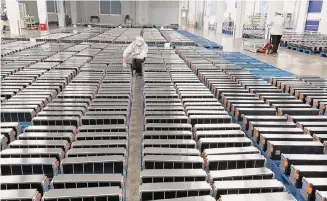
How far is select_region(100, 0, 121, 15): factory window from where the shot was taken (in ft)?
117

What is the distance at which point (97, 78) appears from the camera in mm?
6676

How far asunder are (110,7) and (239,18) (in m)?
18.8

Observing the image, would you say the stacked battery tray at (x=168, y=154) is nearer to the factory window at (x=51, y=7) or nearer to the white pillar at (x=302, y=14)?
the white pillar at (x=302, y=14)

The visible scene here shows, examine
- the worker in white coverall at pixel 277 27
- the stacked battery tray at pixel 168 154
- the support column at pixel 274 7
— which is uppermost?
the support column at pixel 274 7

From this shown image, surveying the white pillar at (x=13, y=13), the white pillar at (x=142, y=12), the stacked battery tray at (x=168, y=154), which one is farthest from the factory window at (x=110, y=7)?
the stacked battery tray at (x=168, y=154)

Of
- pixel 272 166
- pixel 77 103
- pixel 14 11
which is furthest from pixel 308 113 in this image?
pixel 14 11

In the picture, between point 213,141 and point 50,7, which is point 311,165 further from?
point 50,7

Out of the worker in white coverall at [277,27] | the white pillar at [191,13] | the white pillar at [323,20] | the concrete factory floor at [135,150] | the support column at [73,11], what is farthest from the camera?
the white pillar at [191,13]

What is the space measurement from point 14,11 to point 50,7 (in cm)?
1685

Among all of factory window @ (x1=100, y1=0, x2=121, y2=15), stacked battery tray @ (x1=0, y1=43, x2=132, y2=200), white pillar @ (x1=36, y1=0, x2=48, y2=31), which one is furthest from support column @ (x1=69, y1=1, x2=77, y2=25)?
stacked battery tray @ (x1=0, y1=43, x2=132, y2=200)

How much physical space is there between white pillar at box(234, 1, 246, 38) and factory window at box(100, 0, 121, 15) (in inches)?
698

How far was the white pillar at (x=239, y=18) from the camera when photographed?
877 inches

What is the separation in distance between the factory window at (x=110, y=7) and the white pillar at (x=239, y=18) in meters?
17.7

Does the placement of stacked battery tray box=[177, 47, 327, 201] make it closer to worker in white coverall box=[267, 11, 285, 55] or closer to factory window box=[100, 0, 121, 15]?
worker in white coverall box=[267, 11, 285, 55]
